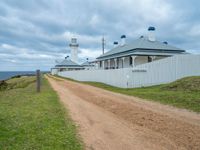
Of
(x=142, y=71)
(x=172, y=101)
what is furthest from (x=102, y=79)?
(x=172, y=101)

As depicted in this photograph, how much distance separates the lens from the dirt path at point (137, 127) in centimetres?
609

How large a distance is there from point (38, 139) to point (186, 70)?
19159 millimetres

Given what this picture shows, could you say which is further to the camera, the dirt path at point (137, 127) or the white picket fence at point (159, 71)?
the white picket fence at point (159, 71)

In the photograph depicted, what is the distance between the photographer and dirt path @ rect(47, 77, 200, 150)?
6094mm

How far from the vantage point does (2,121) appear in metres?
8.84

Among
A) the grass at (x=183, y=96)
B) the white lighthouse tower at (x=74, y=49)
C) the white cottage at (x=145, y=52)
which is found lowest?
the grass at (x=183, y=96)

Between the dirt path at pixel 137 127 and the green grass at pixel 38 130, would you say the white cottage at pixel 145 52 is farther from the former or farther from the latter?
the green grass at pixel 38 130

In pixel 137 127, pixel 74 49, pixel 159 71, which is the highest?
pixel 74 49

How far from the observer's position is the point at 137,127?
7.83 m

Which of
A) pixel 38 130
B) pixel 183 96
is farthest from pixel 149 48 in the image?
pixel 38 130

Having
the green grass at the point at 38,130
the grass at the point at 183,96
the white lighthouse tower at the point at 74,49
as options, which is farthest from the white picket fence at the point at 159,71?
the white lighthouse tower at the point at 74,49

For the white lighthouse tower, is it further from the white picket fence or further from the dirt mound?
the dirt mound

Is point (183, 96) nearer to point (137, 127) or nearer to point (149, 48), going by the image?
point (137, 127)

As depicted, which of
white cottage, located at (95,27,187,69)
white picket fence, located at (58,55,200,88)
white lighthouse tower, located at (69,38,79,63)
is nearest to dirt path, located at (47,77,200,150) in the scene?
white picket fence, located at (58,55,200,88)
